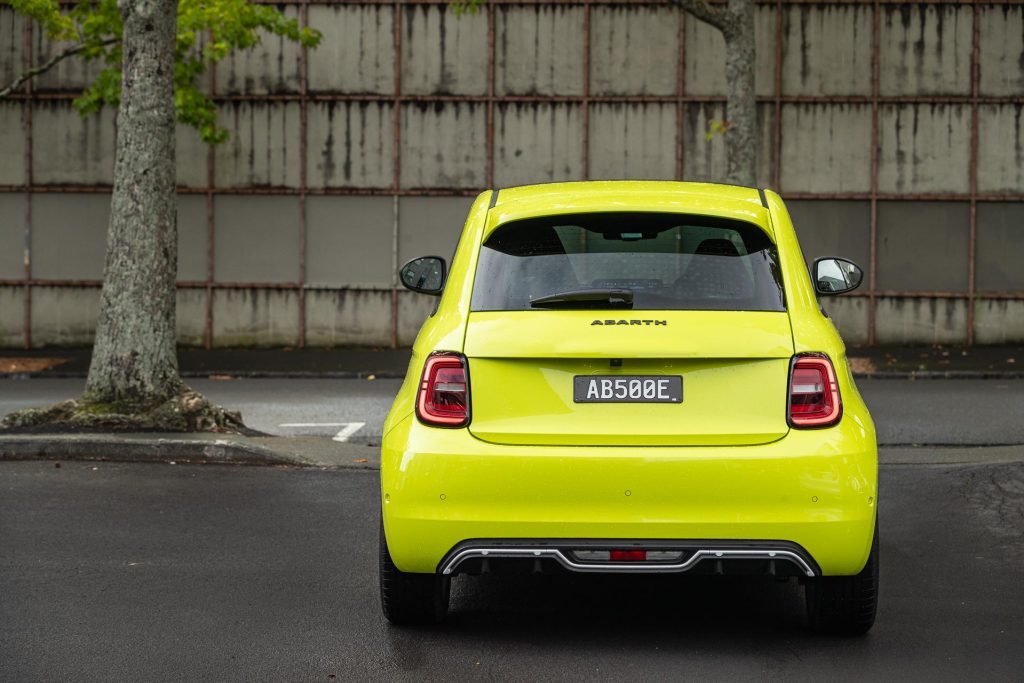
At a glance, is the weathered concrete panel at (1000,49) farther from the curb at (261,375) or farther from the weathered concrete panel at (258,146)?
the weathered concrete panel at (258,146)

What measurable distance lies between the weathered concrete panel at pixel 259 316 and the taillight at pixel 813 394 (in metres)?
20.4

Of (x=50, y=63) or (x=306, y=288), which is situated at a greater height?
(x=50, y=63)

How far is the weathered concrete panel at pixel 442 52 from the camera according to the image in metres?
25.2

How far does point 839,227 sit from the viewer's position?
82.7 ft

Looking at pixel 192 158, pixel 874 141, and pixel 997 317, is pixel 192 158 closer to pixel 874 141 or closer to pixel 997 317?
pixel 874 141

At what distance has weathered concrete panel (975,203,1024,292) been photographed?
82.1ft

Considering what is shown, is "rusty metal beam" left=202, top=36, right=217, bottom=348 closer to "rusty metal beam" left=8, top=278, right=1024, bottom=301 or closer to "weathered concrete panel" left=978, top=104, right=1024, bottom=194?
"rusty metal beam" left=8, top=278, right=1024, bottom=301

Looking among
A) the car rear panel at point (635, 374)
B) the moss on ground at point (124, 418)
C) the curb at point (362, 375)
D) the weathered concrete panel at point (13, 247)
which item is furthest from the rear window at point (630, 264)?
the weathered concrete panel at point (13, 247)

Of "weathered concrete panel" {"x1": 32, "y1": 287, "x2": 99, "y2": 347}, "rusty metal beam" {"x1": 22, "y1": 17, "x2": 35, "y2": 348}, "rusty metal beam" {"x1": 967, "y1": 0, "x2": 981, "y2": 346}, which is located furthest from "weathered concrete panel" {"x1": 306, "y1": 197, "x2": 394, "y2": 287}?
"rusty metal beam" {"x1": 967, "y1": 0, "x2": 981, "y2": 346}

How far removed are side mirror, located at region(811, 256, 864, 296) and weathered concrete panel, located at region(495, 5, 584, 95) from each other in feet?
60.9

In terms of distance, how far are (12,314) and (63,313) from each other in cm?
85

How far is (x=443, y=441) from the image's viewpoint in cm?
548

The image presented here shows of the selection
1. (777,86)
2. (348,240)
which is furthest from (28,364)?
(777,86)

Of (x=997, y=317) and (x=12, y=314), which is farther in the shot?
(x=12, y=314)
